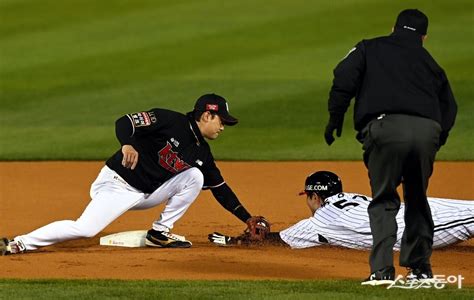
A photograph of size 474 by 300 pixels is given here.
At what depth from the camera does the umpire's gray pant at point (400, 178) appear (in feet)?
23.5

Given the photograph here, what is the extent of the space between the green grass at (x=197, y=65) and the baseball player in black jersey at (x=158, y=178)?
4.30m

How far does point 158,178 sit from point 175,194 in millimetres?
216

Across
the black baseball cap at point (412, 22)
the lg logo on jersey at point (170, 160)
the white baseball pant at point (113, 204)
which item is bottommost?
the white baseball pant at point (113, 204)

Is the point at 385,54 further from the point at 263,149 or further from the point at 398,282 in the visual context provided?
the point at 263,149

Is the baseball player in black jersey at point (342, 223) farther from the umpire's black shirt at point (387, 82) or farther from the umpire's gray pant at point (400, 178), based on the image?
the umpire's black shirt at point (387, 82)

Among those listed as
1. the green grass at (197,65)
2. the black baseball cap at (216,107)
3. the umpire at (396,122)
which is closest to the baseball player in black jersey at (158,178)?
the black baseball cap at (216,107)

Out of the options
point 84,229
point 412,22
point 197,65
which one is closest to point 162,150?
point 84,229

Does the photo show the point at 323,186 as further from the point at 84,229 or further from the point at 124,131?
the point at 84,229

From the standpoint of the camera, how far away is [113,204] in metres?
8.66

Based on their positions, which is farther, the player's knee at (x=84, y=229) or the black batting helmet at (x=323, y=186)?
the black batting helmet at (x=323, y=186)

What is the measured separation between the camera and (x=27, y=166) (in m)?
12.7

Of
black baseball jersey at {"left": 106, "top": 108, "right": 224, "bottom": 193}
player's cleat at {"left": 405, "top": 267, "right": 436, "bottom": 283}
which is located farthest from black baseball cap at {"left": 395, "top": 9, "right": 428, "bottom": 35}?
black baseball jersey at {"left": 106, "top": 108, "right": 224, "bottom": 193}

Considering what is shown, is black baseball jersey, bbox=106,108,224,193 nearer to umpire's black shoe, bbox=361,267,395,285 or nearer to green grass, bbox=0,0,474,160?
umpire's black shoe, bbox=361,267,395,285

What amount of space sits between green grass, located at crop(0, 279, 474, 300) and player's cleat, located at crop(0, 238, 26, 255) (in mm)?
987
